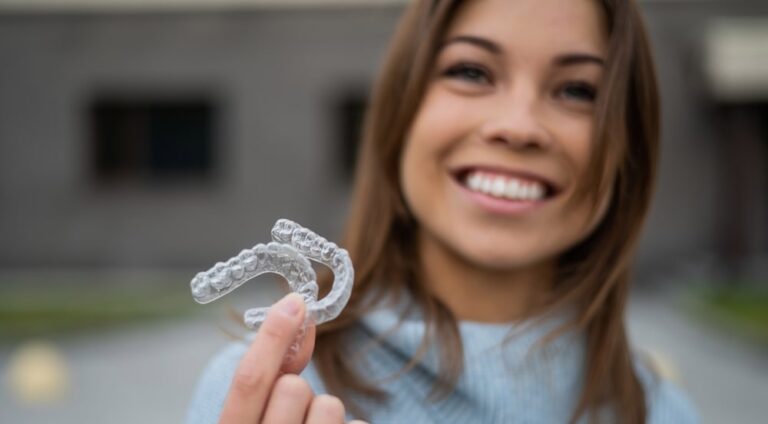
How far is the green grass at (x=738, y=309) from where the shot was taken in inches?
299

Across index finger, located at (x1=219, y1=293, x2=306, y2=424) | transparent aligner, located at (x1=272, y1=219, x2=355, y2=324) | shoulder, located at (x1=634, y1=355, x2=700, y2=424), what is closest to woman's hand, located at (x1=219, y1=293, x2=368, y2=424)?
index finger, located at (x1=219, y1=293, x2=306, y2=424)

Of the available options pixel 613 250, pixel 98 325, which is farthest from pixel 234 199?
pixel 613 250

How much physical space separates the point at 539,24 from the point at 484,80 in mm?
145

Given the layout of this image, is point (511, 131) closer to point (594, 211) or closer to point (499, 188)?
point (499, 188)

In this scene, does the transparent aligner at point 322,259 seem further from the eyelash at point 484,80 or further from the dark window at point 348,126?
the dark window at point 348,126

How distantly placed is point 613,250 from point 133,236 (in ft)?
43.0

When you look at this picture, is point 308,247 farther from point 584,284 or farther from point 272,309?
point 584,284

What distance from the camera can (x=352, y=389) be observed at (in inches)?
59.9

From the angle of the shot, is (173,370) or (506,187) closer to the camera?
(506,187)

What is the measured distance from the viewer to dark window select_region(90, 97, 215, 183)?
13.9m

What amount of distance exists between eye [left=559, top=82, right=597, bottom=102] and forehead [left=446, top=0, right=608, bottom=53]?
7 cm

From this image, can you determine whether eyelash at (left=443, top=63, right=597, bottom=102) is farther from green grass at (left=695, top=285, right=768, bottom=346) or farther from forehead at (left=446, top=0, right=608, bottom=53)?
green grass at (left=695, top=285, right=768, bottom=346)

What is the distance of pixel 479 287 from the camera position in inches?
64.4

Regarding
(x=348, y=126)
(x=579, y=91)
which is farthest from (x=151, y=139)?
(x=579, y=91)
